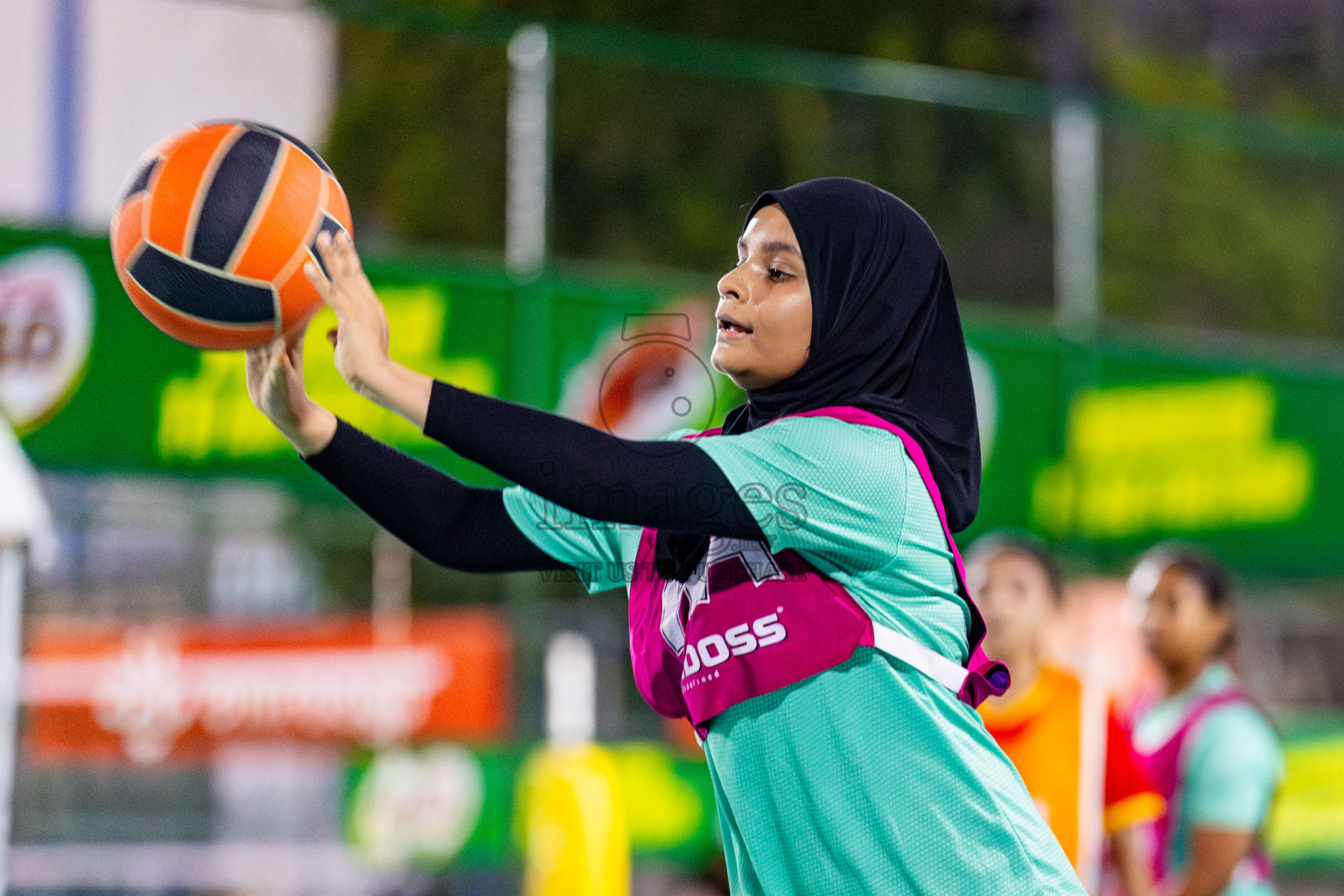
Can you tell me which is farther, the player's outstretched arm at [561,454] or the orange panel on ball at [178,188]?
the orange panel on ball at [178,188]

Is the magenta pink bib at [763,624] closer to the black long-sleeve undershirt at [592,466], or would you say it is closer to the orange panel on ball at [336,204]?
the black long-sleeve undershirt at [592,466]

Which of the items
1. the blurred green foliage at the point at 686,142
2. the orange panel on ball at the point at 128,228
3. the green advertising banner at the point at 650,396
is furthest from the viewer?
the blurred green foliage at the point at 686,142

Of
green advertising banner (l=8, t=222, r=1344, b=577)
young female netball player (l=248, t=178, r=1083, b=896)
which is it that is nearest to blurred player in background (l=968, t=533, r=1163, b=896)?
green advertising banner (l=8, t=222, r=1344, b=577)

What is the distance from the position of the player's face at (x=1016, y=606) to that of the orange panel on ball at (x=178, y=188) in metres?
2.52

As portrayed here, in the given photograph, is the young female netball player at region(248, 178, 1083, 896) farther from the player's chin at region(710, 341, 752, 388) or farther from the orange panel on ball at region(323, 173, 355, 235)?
the orange panel on ball at region(323, 173, 355, 235)

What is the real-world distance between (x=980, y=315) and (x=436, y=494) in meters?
6.00

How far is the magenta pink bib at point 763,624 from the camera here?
7.47ft

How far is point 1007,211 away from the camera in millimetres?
10320

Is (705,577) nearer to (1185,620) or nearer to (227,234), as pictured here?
(227,234)

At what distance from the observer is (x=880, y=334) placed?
2342 mm

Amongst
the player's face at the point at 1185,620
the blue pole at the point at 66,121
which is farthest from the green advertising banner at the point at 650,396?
the player's face at the point at 1185,620

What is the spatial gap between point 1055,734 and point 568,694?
2.79m

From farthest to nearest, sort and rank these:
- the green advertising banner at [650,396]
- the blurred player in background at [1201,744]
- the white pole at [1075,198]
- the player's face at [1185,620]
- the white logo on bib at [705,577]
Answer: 1. the white pole at [1075,198]
2. the green advertising banner at [650,396]
3. the player's face at [1185,620]
4. the blurred player in background at [1201,744]
5. the white logo on bib at [705,577]

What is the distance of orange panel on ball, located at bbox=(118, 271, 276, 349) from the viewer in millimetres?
2518
